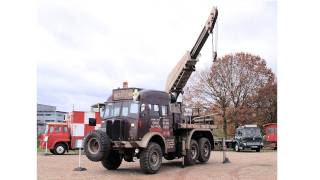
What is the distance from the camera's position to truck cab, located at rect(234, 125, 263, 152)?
23.4m

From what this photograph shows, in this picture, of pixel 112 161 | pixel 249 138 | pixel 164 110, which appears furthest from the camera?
pixel 249 138

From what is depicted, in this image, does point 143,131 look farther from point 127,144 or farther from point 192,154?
point 192,154

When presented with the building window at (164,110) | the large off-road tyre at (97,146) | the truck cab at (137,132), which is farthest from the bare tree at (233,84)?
the large off-road tyre at (97,146)

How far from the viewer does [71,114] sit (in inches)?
686

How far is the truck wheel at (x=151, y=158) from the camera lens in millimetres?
10336

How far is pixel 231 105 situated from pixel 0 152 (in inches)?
911

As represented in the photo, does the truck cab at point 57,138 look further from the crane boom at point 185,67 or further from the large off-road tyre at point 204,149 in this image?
the large off-road tyre at point 204,149

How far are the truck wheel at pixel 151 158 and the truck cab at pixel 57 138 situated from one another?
9.05 m

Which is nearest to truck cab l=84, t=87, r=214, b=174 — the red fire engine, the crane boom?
the crane boom

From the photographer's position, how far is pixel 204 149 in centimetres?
1387

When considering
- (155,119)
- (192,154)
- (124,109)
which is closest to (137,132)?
(124,109)

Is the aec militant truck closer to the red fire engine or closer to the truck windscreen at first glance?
the truck windscreen

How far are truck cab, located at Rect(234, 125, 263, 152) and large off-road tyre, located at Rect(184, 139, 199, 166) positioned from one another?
10778mm

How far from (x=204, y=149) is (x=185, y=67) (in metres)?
2.82
